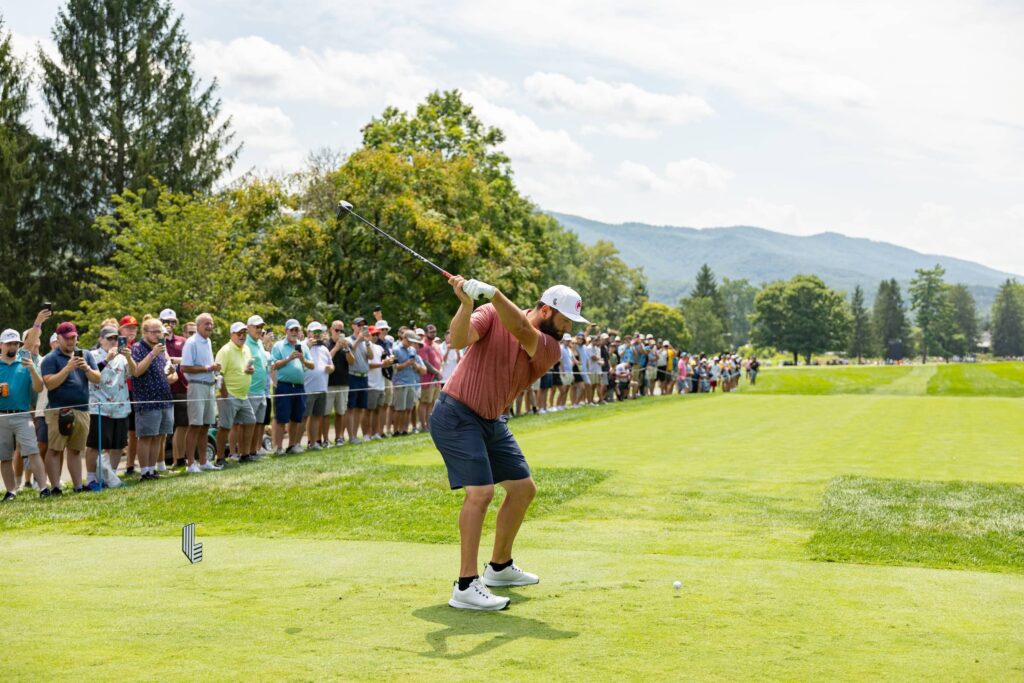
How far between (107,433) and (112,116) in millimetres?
35486

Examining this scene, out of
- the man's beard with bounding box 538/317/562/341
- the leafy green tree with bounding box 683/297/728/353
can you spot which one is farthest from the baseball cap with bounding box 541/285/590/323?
the leafy green tree with bounding box 683/297/728/353

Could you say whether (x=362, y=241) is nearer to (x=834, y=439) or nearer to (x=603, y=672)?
(x=834, y=439)

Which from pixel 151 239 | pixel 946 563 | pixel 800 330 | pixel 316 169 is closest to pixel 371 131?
pixel 316 169

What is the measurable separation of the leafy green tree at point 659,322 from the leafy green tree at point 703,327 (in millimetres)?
23053

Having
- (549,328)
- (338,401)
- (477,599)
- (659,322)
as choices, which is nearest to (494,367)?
(549,328)

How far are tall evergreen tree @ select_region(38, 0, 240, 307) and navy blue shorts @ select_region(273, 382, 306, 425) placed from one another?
29882 millimetres

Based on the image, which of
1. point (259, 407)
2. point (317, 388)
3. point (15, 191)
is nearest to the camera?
point (259, 407)

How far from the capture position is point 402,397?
69.2ft

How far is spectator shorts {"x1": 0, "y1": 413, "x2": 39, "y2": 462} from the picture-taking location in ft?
41.8

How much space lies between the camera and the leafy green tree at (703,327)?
174750mm

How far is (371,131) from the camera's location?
5162 cm

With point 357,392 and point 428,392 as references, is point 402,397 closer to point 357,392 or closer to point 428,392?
point 428,392

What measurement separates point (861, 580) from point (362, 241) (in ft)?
92.9

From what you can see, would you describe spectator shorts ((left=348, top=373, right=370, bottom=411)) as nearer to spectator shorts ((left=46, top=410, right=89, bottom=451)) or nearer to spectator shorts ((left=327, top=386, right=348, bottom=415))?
spectator shorts ((left=327, top=386, right=348, bottom=415))
